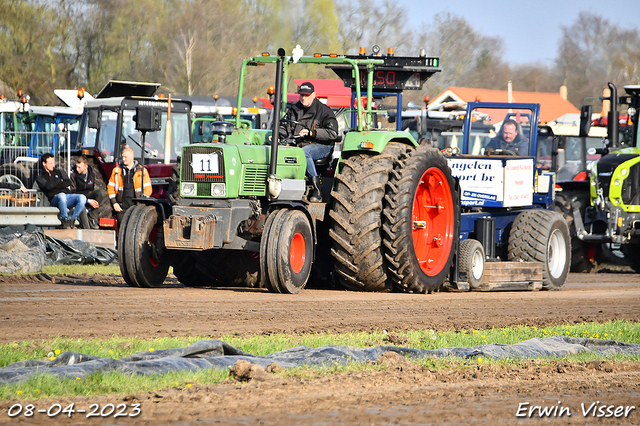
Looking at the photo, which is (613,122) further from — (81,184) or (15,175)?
(15,175)

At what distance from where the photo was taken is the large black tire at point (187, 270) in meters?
9.77

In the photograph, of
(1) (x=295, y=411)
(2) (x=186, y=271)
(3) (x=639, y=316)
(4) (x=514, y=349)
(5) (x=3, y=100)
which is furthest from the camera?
(5) (x=3, y=100)

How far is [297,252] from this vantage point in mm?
8789

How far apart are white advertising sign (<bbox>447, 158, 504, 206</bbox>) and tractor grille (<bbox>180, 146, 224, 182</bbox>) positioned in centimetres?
424

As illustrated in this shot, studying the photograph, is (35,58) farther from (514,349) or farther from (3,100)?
(514,349)

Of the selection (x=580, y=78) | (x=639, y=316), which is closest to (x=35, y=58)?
(x=639, y=316)

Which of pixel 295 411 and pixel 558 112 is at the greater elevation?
pixel 558 112

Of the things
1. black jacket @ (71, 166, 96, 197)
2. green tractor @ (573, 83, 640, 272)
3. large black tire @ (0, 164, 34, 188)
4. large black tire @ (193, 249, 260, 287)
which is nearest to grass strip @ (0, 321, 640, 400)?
large black tire @ (193, 249, 260, 287)

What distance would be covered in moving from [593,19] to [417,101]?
28.2 meters

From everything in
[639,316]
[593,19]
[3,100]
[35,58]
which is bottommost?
[639,316]

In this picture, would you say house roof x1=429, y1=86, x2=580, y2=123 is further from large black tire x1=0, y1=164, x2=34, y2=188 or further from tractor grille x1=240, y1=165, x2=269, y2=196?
tractor grille x1=240, y1=165, x2=269, y2=196

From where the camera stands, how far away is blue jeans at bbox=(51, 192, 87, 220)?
1502cm

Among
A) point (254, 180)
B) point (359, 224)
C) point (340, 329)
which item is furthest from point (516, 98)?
point (340, 329)

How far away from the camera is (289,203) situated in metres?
8.76
